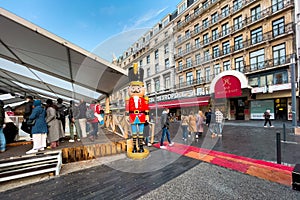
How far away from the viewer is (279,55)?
52.3ft

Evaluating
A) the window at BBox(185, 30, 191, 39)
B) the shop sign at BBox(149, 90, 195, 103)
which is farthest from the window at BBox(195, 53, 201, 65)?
the shop sign at BBox(149, 90, 195, 103)

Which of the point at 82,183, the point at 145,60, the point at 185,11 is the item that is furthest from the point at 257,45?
the point at 82,183

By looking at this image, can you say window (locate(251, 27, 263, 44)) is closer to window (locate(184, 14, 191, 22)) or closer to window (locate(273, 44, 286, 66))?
window (locate(273, 44, 286, 66))

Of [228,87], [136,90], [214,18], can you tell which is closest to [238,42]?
[214,18]

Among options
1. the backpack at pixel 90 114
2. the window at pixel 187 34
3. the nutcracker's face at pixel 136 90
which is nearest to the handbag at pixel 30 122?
the backpack at pixel 90 114

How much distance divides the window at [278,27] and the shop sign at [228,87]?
6723mm

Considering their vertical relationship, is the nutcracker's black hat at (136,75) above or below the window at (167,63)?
below

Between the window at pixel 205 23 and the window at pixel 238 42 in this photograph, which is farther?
the window at pixel 205 23

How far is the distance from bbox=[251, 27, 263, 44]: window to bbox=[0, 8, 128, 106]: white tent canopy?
62.2ft

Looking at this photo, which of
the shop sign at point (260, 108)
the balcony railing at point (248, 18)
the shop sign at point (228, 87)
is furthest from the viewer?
the shop sign at point (260, 108)

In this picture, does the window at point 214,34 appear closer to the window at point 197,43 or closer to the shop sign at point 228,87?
the window at point 197,43

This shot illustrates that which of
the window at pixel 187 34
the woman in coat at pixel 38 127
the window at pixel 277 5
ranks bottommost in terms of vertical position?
the woman in coat at pixel 38 127

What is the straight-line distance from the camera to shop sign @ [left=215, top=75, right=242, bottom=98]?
16188mm

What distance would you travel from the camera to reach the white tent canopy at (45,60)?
13.5 feet
